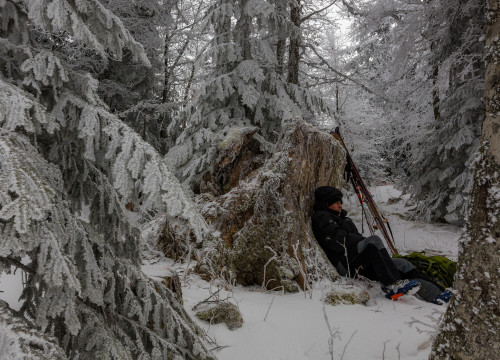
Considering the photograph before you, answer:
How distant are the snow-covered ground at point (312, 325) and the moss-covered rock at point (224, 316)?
1.9 inches

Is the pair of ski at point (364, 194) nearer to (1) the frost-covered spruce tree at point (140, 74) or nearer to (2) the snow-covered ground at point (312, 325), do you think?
(2) the snow-covered ground at point (312, 325)

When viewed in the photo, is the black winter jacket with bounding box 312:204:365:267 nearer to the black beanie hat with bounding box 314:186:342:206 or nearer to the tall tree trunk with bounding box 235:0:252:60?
the black beanie hat with bounding box 314:186:342:206

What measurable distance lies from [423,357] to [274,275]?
76.1 inches

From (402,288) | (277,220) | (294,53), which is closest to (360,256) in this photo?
(402,288)

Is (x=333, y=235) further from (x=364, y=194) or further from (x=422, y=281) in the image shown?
(x=364, y=194)

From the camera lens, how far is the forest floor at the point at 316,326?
105 inches

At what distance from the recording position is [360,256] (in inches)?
176

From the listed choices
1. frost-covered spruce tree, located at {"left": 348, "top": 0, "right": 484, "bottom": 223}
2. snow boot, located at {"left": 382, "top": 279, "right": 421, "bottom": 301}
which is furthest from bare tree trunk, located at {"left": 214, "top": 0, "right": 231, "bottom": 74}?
snow boot, located at {"left": 382, "top": 279, "right": 421, "bottom": 301}

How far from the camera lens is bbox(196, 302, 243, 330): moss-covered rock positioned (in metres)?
2.99

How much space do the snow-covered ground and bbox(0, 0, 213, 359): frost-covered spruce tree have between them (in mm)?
947

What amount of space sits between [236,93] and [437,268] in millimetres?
5992

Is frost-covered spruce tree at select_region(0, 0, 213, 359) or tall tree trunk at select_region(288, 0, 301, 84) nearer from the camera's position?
frost-covered spruce tree at select_region(0, 0, 213, 359)

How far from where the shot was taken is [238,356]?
8.53ft

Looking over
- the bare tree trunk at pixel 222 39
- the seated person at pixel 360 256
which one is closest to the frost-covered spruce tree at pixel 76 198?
the seated person at pixel 360 256
